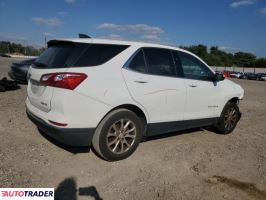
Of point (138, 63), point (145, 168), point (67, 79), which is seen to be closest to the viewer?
point (67, 79)

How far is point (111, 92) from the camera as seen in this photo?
13.7ft

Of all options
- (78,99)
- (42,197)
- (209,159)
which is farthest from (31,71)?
(209,159)

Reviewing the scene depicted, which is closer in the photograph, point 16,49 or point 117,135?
point 117,135

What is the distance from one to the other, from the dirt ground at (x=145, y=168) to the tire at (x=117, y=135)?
6.5 inches

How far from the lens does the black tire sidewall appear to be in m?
4.23

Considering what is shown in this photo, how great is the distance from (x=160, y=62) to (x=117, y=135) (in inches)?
58.0

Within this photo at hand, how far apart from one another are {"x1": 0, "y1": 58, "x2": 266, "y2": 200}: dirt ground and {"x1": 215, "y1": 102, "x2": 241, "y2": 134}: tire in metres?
0.40

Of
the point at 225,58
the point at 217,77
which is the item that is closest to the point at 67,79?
the point at 217,77

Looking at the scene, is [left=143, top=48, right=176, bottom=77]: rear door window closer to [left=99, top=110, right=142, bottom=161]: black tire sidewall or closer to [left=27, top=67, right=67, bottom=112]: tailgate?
[left=99, top=110, right=142, bottom=161]: black tire sidewall

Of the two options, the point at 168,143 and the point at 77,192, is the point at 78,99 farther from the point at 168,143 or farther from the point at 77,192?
the point at 168,143

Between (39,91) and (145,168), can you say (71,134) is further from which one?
(145,168)

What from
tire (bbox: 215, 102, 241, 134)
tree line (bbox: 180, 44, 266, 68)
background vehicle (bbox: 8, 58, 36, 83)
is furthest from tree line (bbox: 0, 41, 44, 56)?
tire (bbox: 215, 102, 241, 134)

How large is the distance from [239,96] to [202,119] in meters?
1.40

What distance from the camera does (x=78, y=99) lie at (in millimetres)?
3904
